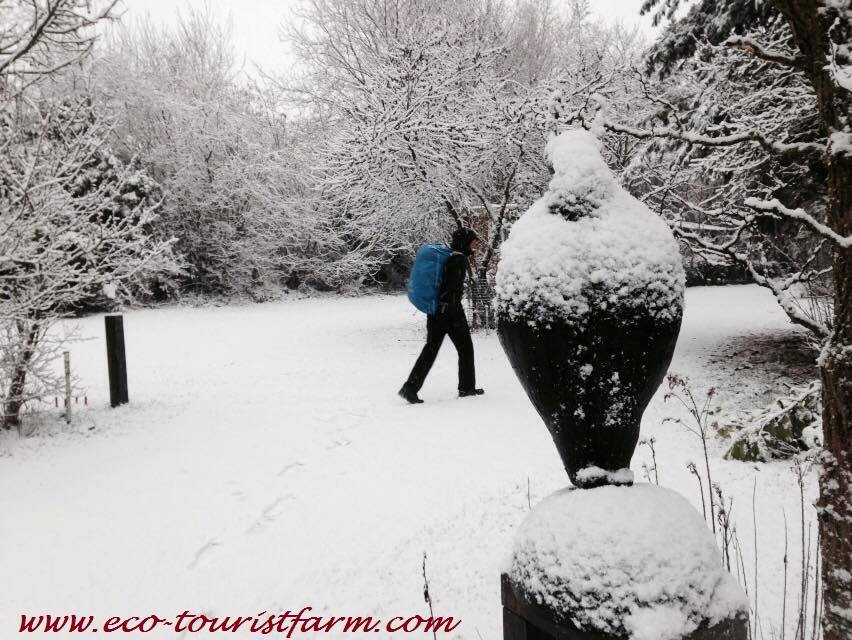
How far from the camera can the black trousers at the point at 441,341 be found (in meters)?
6.16

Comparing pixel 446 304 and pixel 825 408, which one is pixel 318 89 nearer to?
pixel 446 304

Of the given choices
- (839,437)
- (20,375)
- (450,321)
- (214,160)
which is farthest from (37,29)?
(214,160)

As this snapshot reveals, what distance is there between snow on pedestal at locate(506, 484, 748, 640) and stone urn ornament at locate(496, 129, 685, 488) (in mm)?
155

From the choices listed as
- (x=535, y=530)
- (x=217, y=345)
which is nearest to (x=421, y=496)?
(x=535, y=530)

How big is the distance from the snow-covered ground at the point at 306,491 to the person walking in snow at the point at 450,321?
412mm

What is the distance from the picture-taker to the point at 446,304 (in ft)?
20.2

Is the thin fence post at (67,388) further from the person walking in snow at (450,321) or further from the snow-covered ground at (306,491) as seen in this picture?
the person walking in snow at (450,321)

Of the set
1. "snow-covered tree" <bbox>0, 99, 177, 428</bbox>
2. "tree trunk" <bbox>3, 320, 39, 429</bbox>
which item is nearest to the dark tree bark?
"snow-covered tree" <bbox>0, 99, 177, 428</bbox>

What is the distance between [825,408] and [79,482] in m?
4.86

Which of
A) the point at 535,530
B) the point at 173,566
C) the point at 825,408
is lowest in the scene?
the point at 173,566

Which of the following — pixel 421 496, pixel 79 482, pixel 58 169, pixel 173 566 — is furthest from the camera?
pixel 58 169

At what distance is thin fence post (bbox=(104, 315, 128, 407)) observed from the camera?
6320mm

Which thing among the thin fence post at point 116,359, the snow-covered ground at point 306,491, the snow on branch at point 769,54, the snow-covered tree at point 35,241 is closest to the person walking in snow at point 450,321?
the snow-covered ground at point 306,491

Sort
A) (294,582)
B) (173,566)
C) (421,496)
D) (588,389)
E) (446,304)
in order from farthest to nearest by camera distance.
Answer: (446,304) < (421,496) < (173,566) < (294,582) < (588,389)
